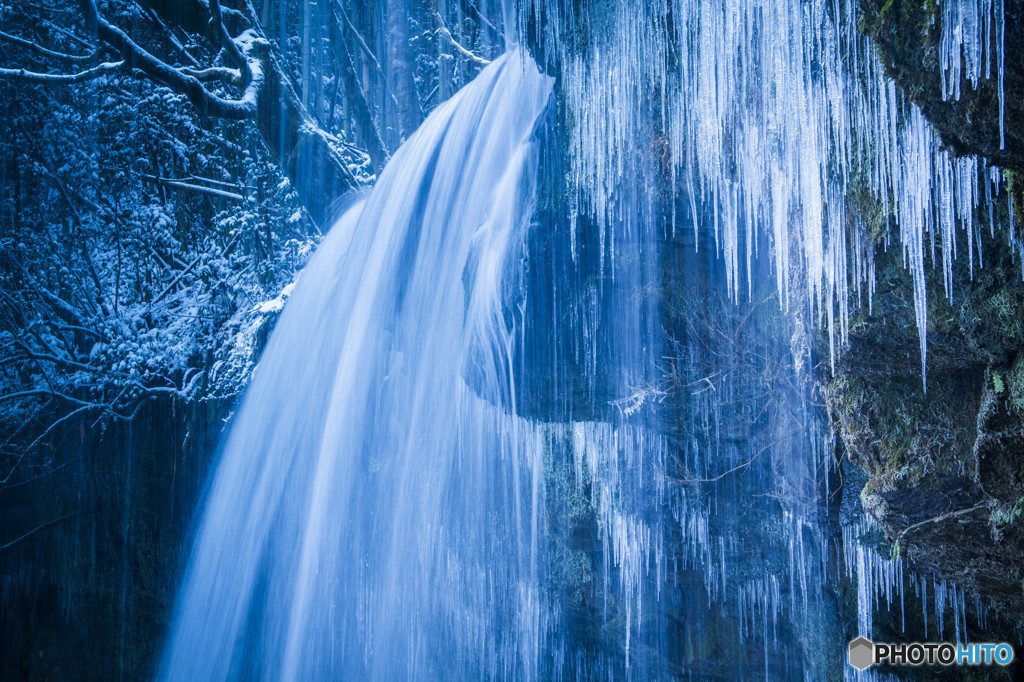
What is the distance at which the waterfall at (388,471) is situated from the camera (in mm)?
7512

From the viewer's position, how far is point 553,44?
5.46 meters

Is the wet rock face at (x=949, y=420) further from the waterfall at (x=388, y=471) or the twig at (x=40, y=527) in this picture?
the twig at (x=40, y=527)

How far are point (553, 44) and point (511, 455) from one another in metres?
5.20

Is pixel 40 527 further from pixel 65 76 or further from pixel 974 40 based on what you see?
pixel 974 40

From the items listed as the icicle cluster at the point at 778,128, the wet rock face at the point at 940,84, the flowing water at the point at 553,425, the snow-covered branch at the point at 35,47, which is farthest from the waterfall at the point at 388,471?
the snow-covered branch at the point at 35,47

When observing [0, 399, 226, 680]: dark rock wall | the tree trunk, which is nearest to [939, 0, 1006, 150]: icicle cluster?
[0, 399, 226, 680]: dark rock wall

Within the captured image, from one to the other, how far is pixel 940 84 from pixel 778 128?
1.96 metres

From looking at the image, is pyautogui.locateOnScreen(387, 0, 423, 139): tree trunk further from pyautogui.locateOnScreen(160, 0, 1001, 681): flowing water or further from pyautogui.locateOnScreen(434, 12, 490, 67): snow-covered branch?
pyautogui.locateOnScreen(160, 0, 1001, 681): flowing water

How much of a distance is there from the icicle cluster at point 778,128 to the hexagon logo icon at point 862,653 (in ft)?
9.55

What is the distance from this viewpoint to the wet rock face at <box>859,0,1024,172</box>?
2.48 m

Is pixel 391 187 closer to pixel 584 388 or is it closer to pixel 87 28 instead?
pixel 584 388

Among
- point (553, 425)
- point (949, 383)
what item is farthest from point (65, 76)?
point (949, 383)

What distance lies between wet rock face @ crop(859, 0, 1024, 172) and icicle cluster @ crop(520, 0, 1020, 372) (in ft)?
0.23

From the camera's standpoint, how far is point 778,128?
4.64m
